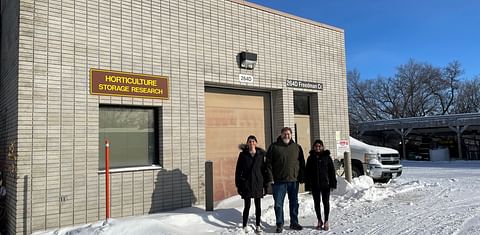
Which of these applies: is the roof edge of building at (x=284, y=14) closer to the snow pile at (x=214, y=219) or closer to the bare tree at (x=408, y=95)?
the snow pile at (x=214, y=219)

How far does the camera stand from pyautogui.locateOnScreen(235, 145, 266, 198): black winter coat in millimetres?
6461

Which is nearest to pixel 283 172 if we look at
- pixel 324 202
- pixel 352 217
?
pixel 324 202

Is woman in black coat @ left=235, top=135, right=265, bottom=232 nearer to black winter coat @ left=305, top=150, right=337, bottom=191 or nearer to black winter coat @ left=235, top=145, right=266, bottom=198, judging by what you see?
black winter coat @ left=235, top=145, right=266, bottom=198

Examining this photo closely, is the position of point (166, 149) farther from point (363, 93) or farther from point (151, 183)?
point (363, 93)

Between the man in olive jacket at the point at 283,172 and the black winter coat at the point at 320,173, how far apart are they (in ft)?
0.86

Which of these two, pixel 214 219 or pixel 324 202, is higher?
pixel 324 202

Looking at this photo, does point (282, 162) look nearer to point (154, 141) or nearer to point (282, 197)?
point (282, 197)

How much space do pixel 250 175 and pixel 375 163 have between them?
737 centimetres

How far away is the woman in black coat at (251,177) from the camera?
21.2ft

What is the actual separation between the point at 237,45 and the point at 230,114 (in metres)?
1.63

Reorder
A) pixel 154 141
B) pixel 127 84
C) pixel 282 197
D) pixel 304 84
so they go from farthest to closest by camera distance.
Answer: pixel 304 84 < pixel 154 141 < pixel 127 84 < pixel 282 197

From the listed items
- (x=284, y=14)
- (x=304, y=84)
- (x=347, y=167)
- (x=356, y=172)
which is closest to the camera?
(x=284, y=14)

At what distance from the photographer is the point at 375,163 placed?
1256cm

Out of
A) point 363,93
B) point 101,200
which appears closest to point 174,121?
point 101,200
